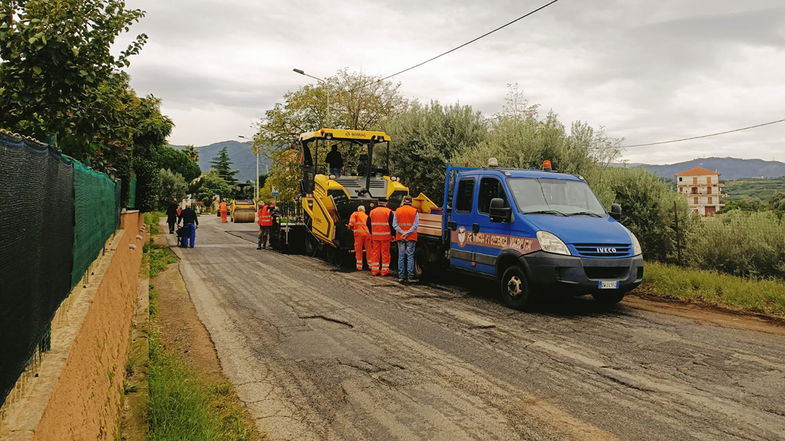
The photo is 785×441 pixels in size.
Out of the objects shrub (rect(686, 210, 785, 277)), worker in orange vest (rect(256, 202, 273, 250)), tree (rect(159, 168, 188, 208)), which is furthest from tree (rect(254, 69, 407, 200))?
tree (rect(159, 168, 188, 208))

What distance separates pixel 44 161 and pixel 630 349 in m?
5.89

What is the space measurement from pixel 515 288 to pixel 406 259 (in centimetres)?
314

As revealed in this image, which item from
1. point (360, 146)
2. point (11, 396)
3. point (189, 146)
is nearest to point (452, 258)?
point (360, 146)

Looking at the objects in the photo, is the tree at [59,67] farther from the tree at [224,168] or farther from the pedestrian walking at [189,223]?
the tree at [224,168]

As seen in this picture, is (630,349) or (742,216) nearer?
(630,349)

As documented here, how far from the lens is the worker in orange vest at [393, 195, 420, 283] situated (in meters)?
11.1

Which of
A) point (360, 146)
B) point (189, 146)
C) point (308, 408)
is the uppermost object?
point (189, 146)

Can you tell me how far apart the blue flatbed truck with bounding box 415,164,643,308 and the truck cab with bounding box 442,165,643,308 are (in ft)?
0.05

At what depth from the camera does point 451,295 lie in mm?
9742

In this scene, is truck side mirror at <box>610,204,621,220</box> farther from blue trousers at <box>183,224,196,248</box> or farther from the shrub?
Answer: blue trousers at <box>183,224,196,248</box>

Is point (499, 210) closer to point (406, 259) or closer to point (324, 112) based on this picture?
point (406, 259)

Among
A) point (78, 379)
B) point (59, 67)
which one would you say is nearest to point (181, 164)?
point (59, 67)

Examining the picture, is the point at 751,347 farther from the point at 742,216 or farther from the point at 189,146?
the point at 189,146

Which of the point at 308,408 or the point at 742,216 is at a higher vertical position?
the point at 742,216
